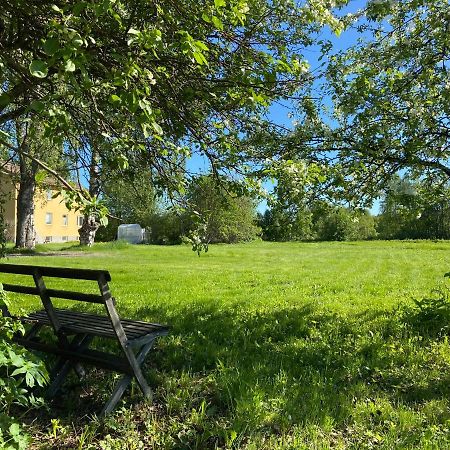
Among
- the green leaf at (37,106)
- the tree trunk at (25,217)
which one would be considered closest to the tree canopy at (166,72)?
the green leaf at (37,106)

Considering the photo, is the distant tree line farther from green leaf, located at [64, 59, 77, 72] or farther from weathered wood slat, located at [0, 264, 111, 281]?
green leaf, located at [64, 59, 77, 72]

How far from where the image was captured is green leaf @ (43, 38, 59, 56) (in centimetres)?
A: 213

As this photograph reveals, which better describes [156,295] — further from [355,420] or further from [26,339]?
[355,420]

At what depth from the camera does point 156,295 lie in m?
8.63

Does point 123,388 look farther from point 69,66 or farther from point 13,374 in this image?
point 69,66

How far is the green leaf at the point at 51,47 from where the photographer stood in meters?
2.13

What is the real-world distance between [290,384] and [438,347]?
83.6 inches

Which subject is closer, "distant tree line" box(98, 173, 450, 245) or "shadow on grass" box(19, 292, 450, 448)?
"shadow on grass" box(19, 292, 450, 448)

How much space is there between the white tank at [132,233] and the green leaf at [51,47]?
122 feet

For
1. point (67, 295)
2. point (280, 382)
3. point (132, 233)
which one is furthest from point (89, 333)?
point (132, 233)

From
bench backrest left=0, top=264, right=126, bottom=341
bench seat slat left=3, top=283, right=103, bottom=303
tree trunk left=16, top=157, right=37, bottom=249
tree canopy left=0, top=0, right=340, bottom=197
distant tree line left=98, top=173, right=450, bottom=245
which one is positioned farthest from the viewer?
tree trunk left=16, top=157, right=37, bottom=249

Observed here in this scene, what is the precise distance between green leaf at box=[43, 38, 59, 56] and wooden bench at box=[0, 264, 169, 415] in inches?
64.7

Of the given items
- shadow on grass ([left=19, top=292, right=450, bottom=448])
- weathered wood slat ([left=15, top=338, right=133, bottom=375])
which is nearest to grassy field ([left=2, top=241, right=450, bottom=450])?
shadow on grass ([left=19, top=292, right=450, bottom=448])

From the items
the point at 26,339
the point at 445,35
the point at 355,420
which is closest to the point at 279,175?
the point at 355,420
